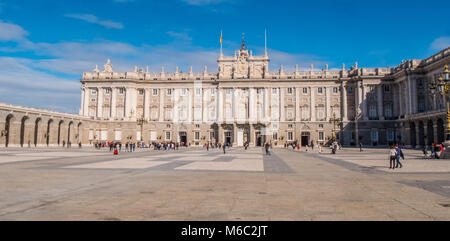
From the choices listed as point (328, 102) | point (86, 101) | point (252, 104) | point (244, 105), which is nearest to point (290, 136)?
point (252, 104)

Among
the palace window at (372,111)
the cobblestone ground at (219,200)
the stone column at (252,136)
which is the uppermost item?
the palace window at (372,111)

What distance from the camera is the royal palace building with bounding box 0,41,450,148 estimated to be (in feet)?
213

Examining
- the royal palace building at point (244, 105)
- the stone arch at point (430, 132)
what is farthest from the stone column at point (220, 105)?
the stone arch at point (430, 132)

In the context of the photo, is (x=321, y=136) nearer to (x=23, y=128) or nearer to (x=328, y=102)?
(x=328, y=102)

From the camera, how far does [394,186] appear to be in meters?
11.4

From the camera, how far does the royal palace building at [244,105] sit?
64875 millimetres

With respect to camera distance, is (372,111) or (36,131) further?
(372,111)

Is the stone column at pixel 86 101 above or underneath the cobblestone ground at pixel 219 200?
above

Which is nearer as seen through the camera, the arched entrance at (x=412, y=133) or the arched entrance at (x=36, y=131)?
the arched entrance at (x=36, y=131)

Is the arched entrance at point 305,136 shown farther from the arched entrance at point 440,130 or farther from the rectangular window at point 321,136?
the arched entrance at point 440,130

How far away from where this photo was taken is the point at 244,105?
6906cm

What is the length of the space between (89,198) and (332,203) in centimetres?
689

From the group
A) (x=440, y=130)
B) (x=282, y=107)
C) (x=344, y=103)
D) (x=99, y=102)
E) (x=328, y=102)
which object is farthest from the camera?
(x=99, y=102)

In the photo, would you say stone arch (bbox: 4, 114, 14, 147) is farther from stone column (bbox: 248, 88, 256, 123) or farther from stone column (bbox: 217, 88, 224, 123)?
stone column (bbox: 248, 88, 256, 123)
